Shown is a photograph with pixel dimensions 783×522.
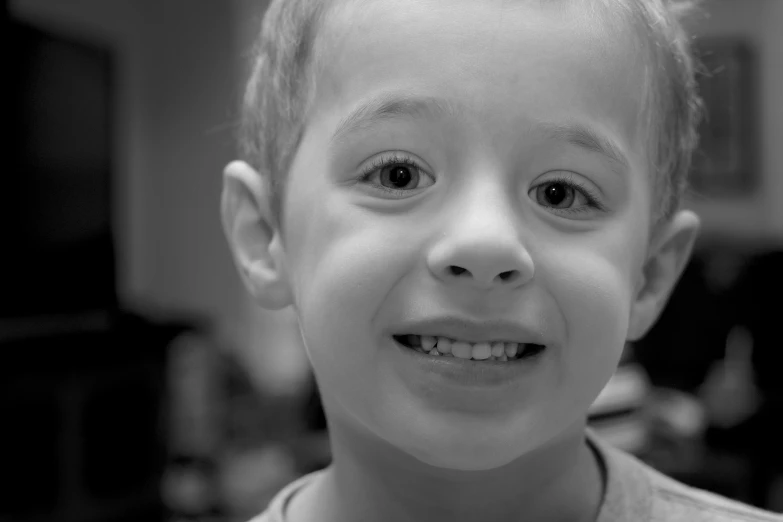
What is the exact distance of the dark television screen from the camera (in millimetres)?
2506

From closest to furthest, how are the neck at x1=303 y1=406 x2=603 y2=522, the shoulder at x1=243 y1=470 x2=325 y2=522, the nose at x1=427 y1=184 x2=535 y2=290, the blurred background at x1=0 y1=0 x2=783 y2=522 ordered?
the nose at x1=427 y1=184 x2=535 y2=290
the neck at x1=303 y1=406 x2=603 y2=522
the shoulder at x1=243 y1=470 x2=325 y2=522
the blurred background at x1=0 y1=0 x2=783 y2=522

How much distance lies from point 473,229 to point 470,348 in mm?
85

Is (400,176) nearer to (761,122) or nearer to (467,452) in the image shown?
(467,452)

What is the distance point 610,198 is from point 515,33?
0.46ft

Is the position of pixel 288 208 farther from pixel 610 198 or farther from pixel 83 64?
pixel 83 64

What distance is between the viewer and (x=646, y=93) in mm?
653

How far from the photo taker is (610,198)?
24.5 inches

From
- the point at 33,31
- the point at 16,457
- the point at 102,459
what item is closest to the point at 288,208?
the point at 16,457

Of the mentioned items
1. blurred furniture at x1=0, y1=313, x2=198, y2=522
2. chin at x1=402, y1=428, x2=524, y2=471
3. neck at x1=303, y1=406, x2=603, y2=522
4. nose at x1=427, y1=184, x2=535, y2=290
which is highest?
nose at x1=427, y1=184, x2=535, y2=290

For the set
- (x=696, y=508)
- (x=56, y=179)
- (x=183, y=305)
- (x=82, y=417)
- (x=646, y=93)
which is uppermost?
(x=646, y=93)

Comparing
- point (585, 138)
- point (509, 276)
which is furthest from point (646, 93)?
point (509, 276)

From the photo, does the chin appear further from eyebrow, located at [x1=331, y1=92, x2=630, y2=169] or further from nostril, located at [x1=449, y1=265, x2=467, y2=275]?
eyebrow, located at [x1=331, y1=92, x2=630, y2=169]

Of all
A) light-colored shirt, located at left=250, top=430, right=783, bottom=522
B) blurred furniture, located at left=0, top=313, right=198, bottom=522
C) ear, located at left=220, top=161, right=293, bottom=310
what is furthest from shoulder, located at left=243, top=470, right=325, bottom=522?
blurred furniture, located at left=0, top=313, right=198, bottom=522

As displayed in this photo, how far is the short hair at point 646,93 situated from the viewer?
668 mm
